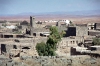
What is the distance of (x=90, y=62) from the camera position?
8305 millimetres

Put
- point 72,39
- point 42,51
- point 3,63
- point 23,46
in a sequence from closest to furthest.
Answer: point 3,63
point 42,51
point 23,46
point 72,39

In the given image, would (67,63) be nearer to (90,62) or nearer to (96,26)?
(90,62)

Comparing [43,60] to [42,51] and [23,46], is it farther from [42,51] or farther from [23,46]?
[23,46]

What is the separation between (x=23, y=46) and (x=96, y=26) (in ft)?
48.9

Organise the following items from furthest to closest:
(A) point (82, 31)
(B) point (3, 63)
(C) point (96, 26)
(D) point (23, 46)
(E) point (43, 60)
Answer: (C) point (96, 26) → (A) point (82, 31) → (D) point (23, 46) → (E) point (43, 60) → (B) point (3, 63)

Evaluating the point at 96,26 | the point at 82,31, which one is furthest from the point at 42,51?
the point at 96,26

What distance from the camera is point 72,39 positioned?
24078 mm

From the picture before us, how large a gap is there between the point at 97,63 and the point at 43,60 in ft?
4.54

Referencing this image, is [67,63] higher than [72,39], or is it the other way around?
[67,63]

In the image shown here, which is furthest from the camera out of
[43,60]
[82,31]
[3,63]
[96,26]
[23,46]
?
[96,26]

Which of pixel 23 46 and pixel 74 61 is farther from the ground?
pixel 74 61

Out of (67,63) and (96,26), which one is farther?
(96,26)

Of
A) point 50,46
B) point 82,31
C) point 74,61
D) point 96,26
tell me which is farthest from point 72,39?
point 74,61

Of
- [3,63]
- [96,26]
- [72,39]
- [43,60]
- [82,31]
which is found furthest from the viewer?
[96,26]
